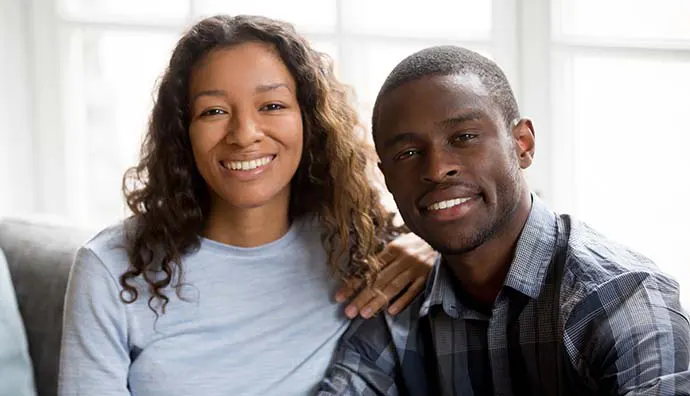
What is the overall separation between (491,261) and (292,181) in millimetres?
483

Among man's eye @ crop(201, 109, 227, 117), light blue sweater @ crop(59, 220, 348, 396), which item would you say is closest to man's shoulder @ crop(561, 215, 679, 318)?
light blue sweater @ crop(59, 220, 348, 396)

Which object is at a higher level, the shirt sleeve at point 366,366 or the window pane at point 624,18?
the window pane at point 624,18

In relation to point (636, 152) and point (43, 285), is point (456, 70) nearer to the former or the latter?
point (636, 152)

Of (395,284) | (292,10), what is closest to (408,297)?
(395,284)

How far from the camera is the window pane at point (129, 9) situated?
2.82 meters

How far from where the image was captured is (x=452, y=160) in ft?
5.21

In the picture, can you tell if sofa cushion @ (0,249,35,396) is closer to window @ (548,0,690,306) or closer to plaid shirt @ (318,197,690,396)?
plaid shirt @ (318,197,690,396)

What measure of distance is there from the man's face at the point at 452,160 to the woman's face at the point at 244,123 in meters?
0.25

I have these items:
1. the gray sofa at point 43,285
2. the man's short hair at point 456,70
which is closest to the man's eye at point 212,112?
the man's short hair at point 456,70

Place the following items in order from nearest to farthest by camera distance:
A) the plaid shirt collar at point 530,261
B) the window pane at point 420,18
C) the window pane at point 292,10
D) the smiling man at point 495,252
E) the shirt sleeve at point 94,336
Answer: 1. the smiling man at point 495,252
2. the plaid shirt collar at point 530,261
3. the shirt sleeve at point 94,336
4. the window pane at point 420,18
5. the window pane at point 292,10

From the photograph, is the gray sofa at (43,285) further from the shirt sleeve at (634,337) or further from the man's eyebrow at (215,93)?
the shirt sleeve at (634,337)

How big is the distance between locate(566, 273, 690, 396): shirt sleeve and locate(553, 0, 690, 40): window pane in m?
0.85

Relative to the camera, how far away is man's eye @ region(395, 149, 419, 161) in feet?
5.36

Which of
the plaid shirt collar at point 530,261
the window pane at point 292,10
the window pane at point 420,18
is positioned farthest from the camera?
the window pane at point 292,10
